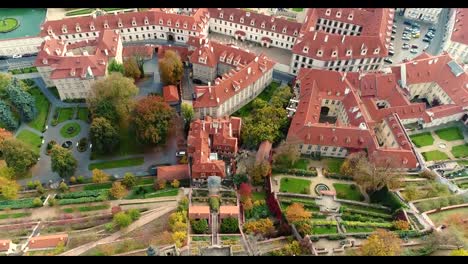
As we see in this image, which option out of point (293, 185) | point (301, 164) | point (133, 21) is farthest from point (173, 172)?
point (133, 21)

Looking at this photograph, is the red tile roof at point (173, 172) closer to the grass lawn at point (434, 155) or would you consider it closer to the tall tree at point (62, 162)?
the tall tree at point (62, 162)

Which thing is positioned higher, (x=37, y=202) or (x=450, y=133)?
(x=450, y=133)

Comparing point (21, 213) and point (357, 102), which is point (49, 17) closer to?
point (21, 213)

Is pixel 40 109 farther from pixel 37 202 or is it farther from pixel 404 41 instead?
pixel 404 41

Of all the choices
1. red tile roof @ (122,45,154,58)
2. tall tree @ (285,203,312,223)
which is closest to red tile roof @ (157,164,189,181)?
tall tree @ (285,203,312,223)

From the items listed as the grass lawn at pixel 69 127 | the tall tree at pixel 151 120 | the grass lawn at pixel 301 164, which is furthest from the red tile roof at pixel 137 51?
the grass lawn at pixel 301 164

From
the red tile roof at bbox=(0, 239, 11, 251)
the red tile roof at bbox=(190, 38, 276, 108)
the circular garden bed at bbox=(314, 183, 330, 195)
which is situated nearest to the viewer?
the red tile roof at bbox=(0, 239, 11, 251)

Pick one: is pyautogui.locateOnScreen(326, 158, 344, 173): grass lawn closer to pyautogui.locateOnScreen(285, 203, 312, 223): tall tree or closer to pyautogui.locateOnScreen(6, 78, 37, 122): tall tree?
pyautogui.locateOnScreen(285, 203, 312, 223): tall tree
